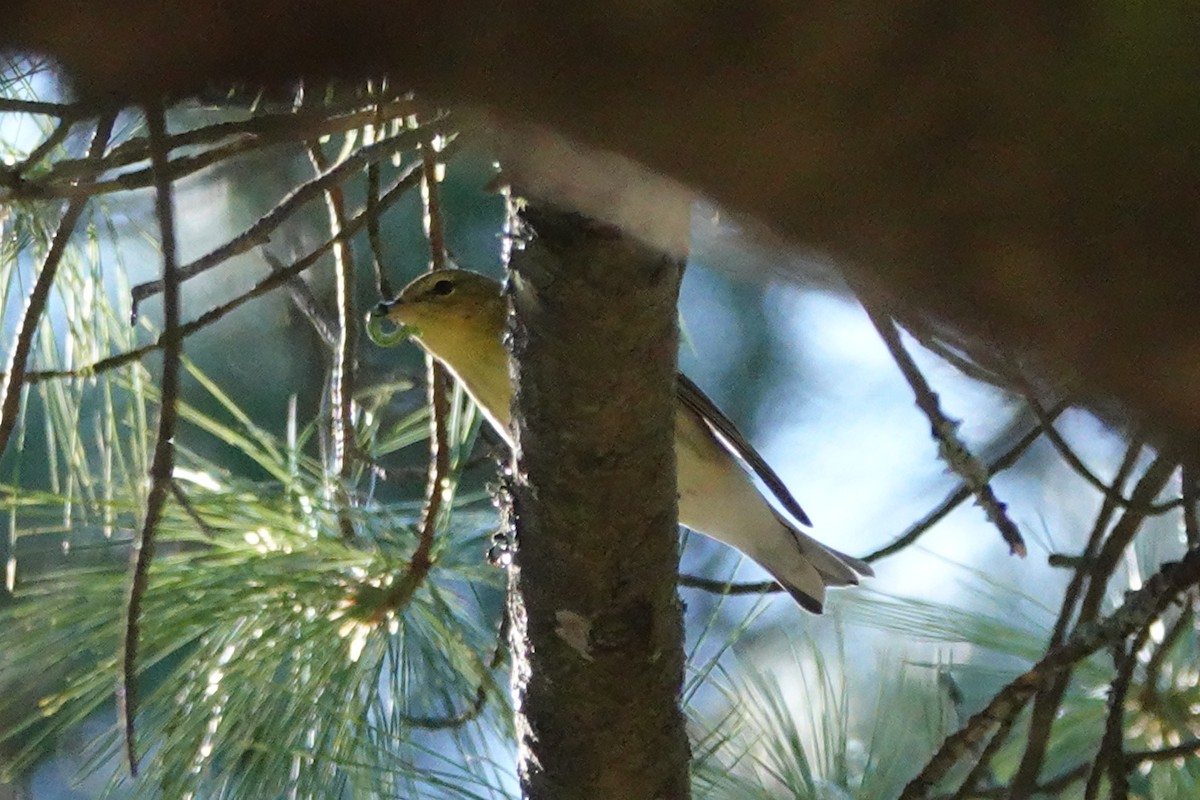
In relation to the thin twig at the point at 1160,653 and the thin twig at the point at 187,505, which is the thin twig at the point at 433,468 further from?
the thin twig at the point at 1160,653

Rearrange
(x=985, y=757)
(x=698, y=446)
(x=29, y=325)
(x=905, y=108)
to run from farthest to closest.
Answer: (x=698, y=446), (x=985, y=757), (x=29, y=325), (x=905, y=108)

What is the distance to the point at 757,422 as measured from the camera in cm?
311

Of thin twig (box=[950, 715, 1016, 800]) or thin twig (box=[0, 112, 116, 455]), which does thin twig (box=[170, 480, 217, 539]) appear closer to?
thin twig (box=[0, 112, 116, 455])

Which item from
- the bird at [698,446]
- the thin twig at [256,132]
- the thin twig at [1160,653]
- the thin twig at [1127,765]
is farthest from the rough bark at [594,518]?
the bird at [698,446]

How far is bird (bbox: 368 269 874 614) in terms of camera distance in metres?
1.59

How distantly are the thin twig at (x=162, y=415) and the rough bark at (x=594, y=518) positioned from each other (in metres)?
0.20

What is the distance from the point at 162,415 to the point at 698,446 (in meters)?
1.11

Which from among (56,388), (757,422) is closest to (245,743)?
(56,388)

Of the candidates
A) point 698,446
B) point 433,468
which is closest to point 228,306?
point 433,468

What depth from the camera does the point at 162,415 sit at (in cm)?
76

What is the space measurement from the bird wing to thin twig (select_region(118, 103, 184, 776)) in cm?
80

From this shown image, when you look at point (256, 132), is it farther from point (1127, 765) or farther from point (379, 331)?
point (379, 331)

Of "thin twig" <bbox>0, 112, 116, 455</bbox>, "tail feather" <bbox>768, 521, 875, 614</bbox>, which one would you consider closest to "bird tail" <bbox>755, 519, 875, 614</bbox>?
"tail feather" <bbox>768, 521, 875, 614</bbox>

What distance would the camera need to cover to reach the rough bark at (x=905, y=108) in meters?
0.27
